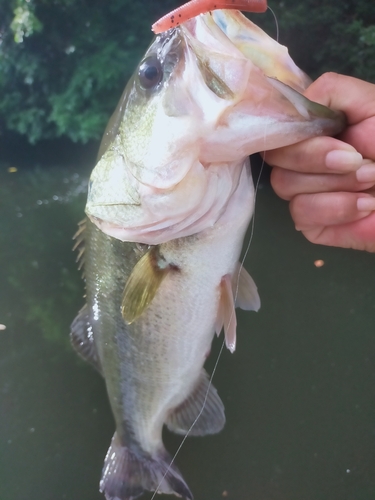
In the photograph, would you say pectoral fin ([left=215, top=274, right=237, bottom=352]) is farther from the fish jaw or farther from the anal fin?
the anal fin

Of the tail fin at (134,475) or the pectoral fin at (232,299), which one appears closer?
the pectoral fin at (232,299)

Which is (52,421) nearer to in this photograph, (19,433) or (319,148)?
(19,433)

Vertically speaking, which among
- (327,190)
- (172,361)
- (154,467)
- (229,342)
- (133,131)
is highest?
(133,131)

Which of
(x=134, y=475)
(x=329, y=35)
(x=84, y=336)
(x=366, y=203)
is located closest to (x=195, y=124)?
(x=366, y=203)

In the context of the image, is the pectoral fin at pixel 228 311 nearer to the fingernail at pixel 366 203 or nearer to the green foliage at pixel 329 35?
the fingernail at pixel 366 203

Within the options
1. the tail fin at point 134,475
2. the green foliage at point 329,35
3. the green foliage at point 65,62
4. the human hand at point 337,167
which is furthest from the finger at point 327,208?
the green foliage at point 65,62

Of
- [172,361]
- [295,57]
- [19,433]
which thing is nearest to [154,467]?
[172,361]

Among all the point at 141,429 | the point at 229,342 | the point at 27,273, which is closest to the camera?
the point at 229,342

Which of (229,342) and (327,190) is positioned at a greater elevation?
(327,190)
